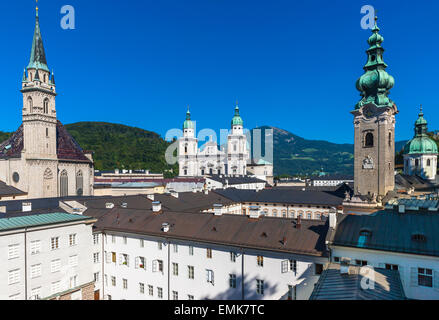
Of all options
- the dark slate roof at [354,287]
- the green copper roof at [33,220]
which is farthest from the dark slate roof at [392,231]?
the green copper roof at [33,220]

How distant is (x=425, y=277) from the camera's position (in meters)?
19.8

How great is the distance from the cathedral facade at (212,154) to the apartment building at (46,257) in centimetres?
10658

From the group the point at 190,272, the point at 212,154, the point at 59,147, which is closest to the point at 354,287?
the point at 190,272

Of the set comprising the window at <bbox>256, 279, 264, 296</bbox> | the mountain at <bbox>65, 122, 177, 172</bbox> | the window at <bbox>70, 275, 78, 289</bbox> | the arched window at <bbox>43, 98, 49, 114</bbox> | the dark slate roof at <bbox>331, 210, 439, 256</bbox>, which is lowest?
the window at <bbox>70, 275, 78, 289</bbox>

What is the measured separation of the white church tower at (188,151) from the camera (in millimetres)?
137875

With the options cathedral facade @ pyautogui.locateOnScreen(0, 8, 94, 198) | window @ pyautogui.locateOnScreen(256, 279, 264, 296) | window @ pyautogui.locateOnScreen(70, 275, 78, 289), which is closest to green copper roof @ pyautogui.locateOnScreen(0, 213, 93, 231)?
window @ pyautogui.locateOnScreen(70, 275, 78, 289)

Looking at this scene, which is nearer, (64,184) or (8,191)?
(8,191)

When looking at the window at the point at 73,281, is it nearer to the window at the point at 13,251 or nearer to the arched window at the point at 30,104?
the window at the point at 13,251

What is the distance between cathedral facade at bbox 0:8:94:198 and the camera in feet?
172

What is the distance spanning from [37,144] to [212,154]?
92.3 metres

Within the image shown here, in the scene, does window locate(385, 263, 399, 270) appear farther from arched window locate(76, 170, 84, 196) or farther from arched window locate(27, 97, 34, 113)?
arched window locate(27, 97, 34, 113)

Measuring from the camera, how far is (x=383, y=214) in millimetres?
24844

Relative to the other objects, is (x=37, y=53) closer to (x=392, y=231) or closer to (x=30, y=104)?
(x=30, y=104)

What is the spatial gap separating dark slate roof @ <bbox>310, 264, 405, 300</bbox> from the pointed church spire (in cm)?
5696
